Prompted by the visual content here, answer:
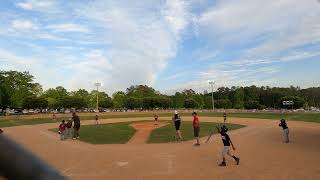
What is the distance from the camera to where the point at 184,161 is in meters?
17.3

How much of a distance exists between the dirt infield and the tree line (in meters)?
72.2

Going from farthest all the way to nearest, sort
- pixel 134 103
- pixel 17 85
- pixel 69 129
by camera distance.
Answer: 1. pixel 134 103
2. pixel 17 85
3. pixel 69 129

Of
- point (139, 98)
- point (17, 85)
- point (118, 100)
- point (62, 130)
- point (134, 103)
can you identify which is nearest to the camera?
point (62, 130)

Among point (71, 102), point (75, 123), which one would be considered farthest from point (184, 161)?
point (71, 102)

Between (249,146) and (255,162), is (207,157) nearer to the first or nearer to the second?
(255,162)

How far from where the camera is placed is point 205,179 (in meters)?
13.4

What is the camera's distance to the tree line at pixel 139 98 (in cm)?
10025

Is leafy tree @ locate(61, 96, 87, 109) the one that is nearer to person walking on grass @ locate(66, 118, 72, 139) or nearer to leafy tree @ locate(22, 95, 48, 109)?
leafy tree @ locate(22, 95, 48, 109)

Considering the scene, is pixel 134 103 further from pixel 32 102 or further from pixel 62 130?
pixel 62 130

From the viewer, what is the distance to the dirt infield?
14.2 m

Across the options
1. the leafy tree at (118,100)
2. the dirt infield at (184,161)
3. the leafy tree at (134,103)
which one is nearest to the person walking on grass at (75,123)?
the dirt infield at (184,161)

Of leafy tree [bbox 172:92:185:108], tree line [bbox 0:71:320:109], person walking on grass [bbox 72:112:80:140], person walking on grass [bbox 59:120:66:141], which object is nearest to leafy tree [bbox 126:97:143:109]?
tree line [bbox 0:71:320:109]

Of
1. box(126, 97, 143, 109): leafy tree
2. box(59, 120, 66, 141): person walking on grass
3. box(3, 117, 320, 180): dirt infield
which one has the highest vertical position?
box(126, 97, 143, 109): leafy tree

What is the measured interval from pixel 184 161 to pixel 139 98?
349ft
